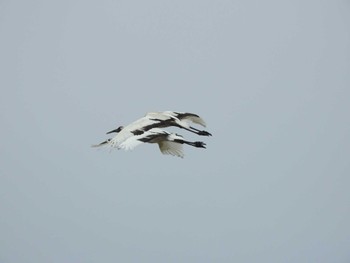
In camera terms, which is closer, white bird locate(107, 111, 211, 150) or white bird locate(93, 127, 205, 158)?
white bird locate(93, 127, 205, 158)

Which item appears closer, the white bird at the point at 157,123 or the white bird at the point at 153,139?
the white bird at the point at 153,139

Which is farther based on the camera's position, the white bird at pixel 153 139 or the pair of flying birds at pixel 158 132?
the pair of flying birds at pixel 158 132


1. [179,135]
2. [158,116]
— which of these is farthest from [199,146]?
[158,116]

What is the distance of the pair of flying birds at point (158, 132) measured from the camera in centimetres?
484

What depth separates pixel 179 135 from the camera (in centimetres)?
508

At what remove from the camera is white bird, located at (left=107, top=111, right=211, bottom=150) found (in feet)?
16.3

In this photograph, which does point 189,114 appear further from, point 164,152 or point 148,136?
point 148,136

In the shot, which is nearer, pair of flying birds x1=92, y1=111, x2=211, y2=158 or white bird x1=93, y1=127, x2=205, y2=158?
white bird x1=93, y1=127, x2=205, y2=158

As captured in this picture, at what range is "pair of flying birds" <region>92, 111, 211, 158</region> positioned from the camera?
4840mm

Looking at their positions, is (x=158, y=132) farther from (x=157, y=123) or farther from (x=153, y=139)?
(x=157, y=123)

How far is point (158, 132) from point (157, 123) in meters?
0.30

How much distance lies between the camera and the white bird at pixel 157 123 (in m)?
4.97

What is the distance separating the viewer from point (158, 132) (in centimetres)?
503

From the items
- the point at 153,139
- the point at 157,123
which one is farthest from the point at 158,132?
the point at 157,123
